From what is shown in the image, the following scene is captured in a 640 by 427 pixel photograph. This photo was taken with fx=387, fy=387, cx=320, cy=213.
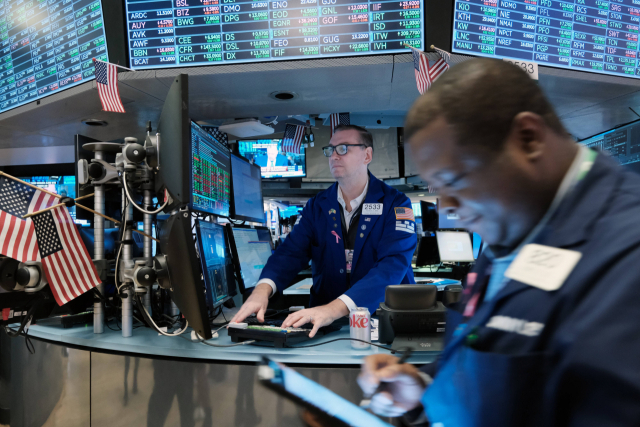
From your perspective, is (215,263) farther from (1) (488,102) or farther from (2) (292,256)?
(1) (488,102)

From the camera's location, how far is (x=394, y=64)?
2043 millimetres

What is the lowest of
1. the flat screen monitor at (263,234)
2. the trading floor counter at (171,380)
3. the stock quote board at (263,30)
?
the trading floor counter at (171,380)

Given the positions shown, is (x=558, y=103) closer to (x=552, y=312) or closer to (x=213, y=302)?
(x=213, y=302)

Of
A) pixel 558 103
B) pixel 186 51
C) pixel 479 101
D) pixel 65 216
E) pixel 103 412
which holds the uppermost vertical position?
pixel 186 51

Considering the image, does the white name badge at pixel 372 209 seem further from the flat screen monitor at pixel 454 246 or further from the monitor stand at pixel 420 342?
the flat screen monitor at pixel 454 246

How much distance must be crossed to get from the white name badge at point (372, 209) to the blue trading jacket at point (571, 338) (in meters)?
1.59

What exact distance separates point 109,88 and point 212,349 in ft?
5.28

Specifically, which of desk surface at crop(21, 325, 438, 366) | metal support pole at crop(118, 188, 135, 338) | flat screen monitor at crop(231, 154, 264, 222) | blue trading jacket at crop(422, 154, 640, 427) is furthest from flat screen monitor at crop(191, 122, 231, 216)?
blue trading jacket at crop(422, 154, 640, 427)

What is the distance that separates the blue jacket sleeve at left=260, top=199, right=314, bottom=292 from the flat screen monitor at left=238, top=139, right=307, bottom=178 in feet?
7.62

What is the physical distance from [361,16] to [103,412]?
213cm

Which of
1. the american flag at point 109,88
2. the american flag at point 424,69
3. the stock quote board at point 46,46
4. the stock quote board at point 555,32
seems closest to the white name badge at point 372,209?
the american flag at point 424,69

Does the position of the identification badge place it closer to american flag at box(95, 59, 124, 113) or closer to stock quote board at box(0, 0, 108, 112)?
american flag at box(95, 59, 124, 113)

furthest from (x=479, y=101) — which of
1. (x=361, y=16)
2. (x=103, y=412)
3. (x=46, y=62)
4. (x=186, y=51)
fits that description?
(x=46, y=62)

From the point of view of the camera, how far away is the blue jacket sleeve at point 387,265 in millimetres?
1729
